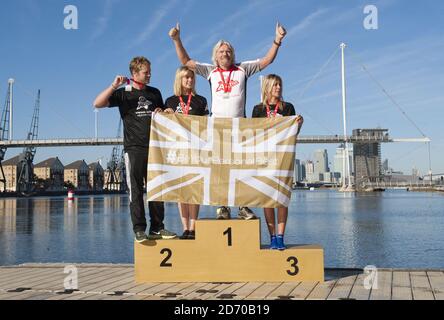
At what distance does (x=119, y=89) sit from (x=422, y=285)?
13.7ft

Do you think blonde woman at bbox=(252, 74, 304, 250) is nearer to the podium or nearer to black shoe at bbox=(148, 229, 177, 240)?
the podium

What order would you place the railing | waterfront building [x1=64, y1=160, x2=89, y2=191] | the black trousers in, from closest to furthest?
1. the black trousers
2. the railing
3. waterfront building [x1=64, y1=160, x2=89, y2=191]

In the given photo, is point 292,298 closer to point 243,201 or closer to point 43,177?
point 243,201

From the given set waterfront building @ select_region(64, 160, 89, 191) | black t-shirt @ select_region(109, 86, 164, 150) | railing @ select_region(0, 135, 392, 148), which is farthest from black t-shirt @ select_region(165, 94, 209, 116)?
waterfront building @ select_region(64, 160, 89, 191)

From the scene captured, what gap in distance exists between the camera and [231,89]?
5832mm

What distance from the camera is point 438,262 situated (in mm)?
15156

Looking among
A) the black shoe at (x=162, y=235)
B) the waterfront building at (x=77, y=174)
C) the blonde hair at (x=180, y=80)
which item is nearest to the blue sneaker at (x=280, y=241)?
the black shoe at (x=162, y=235)

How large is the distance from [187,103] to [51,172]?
158m

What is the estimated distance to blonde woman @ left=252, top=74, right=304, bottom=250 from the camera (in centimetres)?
583

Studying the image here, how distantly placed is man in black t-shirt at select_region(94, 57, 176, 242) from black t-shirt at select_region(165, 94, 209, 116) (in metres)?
0.20

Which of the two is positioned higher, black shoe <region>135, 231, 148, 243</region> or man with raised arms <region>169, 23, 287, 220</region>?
man with raised arms <region>169, 23, 287, 220</region>

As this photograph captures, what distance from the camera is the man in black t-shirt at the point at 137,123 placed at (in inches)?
228

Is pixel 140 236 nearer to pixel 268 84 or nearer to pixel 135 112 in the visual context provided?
pixel 135 112

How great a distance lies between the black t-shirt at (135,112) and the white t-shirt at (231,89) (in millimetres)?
763
